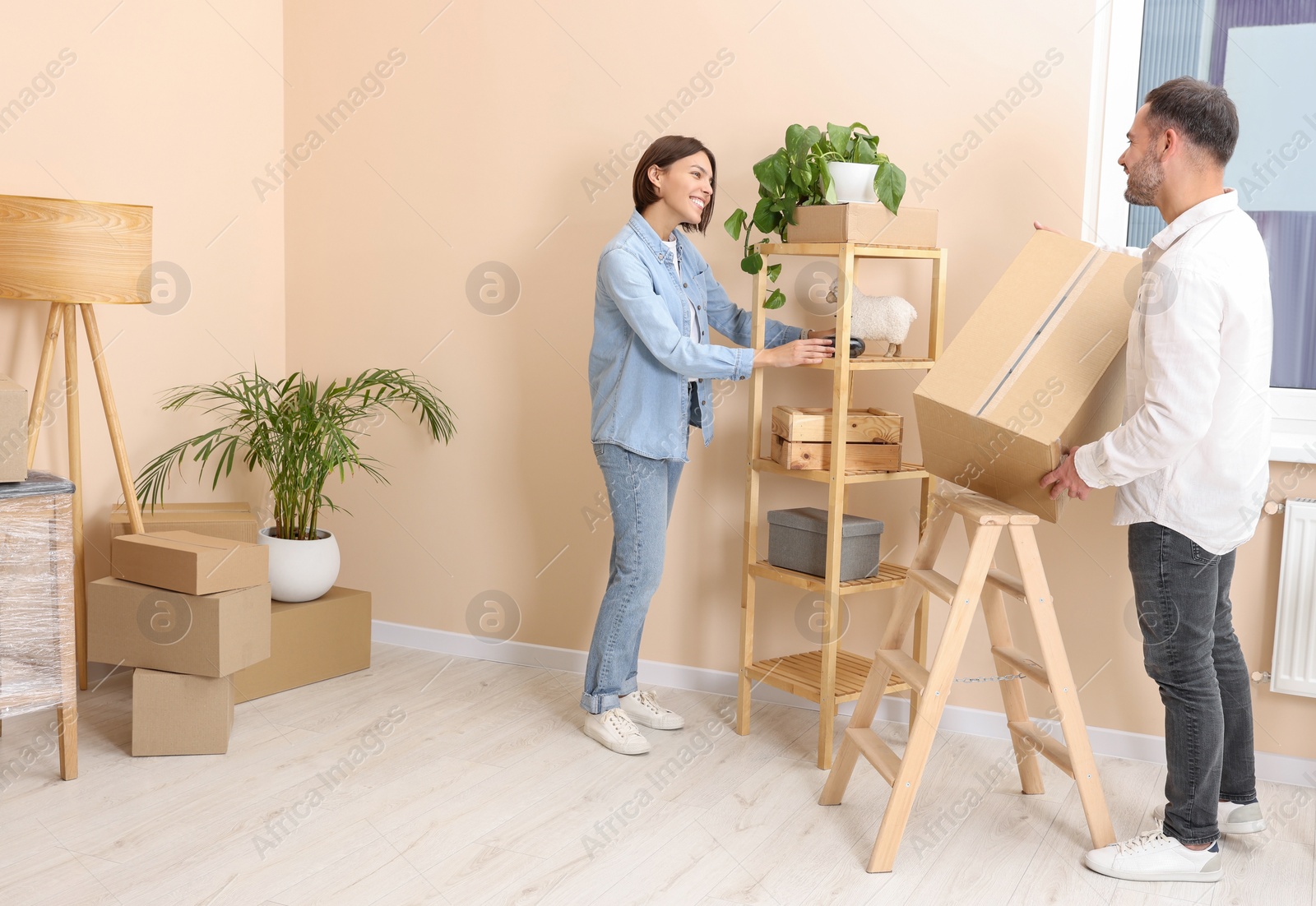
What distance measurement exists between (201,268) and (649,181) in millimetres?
1499

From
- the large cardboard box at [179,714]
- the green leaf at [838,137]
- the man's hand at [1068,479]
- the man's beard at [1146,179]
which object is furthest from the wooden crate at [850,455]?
the large cardboard box at [179,714]

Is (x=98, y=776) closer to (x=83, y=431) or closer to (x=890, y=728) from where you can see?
(x=83, y=431)

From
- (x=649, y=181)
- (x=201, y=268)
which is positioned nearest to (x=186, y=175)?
(x=201, y=268)

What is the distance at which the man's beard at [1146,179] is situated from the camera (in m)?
2.03

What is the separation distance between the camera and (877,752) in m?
2.25

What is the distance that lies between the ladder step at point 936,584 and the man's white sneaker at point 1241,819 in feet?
2.23

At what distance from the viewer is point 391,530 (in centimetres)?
353

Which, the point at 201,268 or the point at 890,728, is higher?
the point at 201,268

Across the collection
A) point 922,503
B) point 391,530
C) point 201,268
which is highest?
point 201,268

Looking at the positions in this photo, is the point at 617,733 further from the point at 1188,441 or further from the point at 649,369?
the point at 1188,441

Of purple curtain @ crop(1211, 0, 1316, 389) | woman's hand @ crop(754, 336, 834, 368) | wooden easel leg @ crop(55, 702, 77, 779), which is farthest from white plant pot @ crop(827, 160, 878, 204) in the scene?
wooden easel leg @ crop(55, 702, 77, 779)

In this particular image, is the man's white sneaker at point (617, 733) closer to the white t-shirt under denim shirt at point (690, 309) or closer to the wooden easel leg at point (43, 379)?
the white t-shirt under denim shirt at point (690, 309)

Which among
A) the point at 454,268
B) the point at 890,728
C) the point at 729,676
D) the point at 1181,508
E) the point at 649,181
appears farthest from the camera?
the point at 454,268

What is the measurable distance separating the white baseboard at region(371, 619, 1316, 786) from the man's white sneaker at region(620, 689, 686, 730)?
27 centimetres
